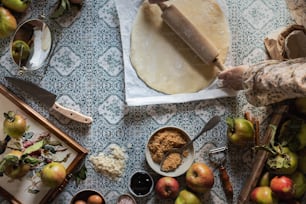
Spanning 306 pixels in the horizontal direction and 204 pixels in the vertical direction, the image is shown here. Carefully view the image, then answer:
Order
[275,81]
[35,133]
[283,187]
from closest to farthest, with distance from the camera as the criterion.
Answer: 1. [275,81]
2. [283,187]
3. [35,133]

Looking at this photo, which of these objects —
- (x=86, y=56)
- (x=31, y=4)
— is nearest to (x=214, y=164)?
(x=86, y=56)

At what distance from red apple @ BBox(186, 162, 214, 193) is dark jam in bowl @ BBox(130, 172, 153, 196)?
3.9 inches

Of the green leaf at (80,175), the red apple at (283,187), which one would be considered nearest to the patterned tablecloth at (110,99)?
the green leaf at (80,175)

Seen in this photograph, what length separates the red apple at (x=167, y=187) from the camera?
119 cm

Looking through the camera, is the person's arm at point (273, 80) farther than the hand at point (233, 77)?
No

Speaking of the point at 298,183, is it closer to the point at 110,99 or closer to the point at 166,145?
the point at 166,145

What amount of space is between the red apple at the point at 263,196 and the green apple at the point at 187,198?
0.14m

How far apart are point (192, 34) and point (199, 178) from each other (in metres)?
0.37

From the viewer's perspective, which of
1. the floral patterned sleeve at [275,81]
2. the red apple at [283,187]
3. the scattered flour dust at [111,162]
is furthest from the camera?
the scattered flour dust at [111,162]

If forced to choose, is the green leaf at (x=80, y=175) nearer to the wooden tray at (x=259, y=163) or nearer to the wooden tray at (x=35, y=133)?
the wooden tray at (x=35, y=133)

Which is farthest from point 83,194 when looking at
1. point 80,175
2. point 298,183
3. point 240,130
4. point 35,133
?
point 298,183

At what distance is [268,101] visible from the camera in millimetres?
1045

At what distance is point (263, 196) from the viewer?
1.14 metres

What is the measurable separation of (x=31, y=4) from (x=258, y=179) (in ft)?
2.49
